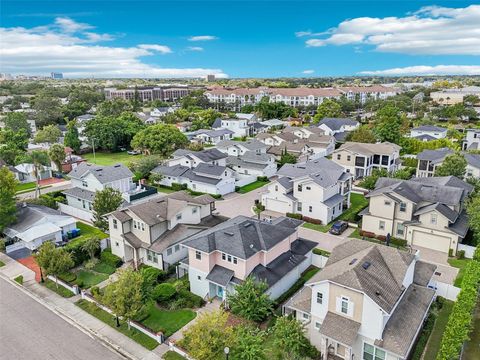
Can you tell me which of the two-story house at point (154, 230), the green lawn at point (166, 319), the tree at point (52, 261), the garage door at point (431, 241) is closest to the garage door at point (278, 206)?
the two-story house at point (154, 230)

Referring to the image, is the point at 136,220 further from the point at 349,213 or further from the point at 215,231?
the point at 349,213

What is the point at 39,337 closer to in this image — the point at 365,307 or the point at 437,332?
the point at 365,307

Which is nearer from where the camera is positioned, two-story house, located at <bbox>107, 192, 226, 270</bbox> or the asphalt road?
the asphalt road

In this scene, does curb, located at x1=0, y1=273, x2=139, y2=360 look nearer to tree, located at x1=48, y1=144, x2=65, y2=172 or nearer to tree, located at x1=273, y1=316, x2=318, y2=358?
tree, located at x1=273, y1=316, x2=318, y2=358

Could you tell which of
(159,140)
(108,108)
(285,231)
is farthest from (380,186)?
(108,108)

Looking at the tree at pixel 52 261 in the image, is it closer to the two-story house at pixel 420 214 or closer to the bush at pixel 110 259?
the bush at pixel 110 259


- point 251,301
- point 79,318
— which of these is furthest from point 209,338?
point 79,318

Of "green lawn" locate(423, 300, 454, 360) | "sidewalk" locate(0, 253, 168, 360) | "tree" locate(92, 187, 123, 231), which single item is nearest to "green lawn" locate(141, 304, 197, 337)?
"sidewalk" locate(0, 253, 168, 360)
